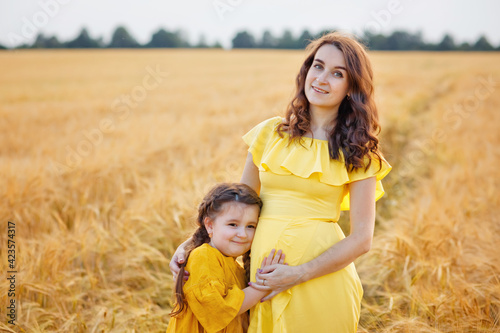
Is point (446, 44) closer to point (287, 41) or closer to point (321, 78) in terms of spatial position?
point (287, 41)

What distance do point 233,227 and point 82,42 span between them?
35.7 meters

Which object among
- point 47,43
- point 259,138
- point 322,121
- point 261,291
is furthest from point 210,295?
point 47,43

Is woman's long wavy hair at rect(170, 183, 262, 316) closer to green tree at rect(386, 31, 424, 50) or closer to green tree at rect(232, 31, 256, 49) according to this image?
green tree at rect(232, 31, 256, 49)

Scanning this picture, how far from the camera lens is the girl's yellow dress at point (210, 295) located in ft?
5.75

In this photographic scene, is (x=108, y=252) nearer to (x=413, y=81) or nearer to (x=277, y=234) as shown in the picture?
(x=277, y=234)

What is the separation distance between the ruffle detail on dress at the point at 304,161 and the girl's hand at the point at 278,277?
1.44 ft

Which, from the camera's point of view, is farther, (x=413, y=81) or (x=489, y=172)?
(x=413, y=81)

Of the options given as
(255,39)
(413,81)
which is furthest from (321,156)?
(255,39)

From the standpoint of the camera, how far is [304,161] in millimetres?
1923

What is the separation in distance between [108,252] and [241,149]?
245cm

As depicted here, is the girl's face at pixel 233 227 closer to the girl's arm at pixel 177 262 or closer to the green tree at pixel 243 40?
the girl's arm at pixel 177 262

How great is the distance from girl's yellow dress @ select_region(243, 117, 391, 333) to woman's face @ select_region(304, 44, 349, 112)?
22 centimetres

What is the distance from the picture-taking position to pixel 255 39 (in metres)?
42.3

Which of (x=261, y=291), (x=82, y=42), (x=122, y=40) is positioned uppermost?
(x=122, y=40)
